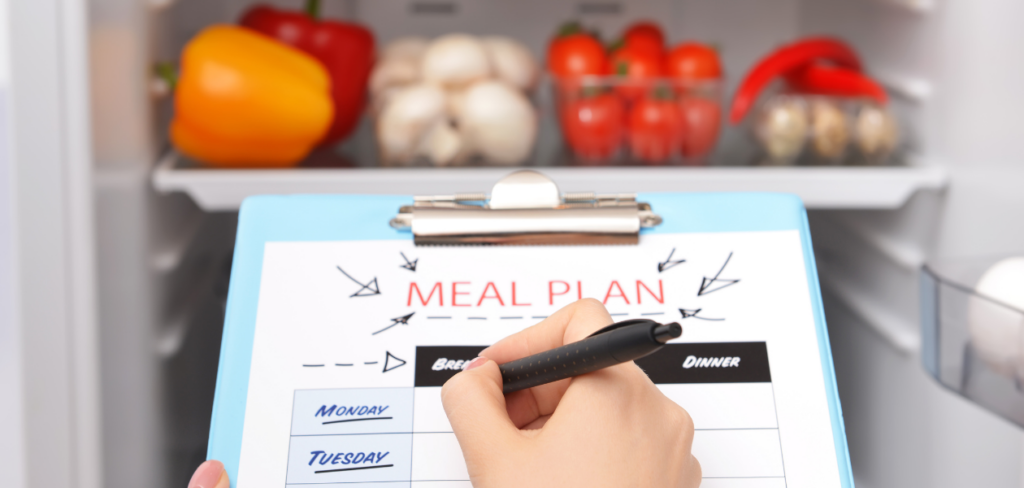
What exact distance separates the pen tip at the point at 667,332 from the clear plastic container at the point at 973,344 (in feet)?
0.88

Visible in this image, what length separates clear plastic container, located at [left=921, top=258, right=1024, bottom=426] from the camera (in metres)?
0.53

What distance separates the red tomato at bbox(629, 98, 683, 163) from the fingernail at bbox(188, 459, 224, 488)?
718 millimetres

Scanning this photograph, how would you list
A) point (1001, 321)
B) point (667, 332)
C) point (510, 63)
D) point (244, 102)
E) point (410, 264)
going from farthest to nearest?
point (510, 63) < point (244, 102) < point (410, 264) < point (1001, 321) < point (667, 332)

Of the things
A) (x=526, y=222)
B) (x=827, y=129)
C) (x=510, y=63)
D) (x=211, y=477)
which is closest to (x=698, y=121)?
(x=827, y=129)

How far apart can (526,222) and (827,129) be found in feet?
1.96

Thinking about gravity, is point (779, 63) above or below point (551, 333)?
above

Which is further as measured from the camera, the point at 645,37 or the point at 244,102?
the point at 645,37

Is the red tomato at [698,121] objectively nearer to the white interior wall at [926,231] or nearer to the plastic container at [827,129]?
the plastic container at [827,129]

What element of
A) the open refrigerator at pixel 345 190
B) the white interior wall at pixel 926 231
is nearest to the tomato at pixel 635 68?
the open refrigerator at pixel 345 190

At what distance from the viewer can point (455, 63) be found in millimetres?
1016

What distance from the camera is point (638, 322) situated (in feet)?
1.46

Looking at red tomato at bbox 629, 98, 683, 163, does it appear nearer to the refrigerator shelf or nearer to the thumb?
the refrigerator shelf

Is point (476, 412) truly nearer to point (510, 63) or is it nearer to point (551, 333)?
point (551, 333)

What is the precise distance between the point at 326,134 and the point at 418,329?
2.04 feet
